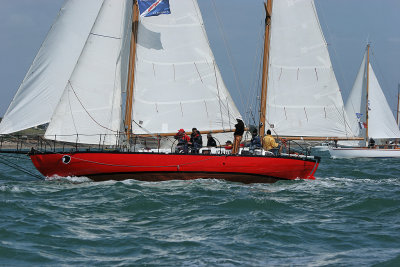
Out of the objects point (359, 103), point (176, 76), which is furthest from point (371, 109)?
point (176, 76)

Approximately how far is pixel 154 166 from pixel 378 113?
47.6 meters

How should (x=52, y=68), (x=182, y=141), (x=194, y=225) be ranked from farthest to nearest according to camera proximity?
(x=182, y=141), (x=52, y=68), (x=194, y=225)

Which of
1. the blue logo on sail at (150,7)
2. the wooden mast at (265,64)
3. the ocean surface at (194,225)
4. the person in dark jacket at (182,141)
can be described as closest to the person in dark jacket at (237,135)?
the person in dark jacket at (182,141)

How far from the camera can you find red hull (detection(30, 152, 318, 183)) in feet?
80.6

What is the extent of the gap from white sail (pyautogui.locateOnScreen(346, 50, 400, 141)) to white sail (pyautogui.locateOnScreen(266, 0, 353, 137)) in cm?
3550

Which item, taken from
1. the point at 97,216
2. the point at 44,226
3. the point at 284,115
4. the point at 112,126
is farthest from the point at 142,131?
the point at 44,226

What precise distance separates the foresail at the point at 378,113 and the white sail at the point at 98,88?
44876 mm

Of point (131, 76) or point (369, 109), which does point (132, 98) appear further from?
point (369, 109)

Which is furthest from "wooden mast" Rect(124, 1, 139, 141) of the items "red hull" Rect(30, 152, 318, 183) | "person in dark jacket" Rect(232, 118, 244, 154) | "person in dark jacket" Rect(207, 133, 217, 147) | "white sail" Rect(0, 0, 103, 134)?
"person in dark jacket" Rect(232, 118, 244, 154)

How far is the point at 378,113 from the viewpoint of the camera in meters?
67.0

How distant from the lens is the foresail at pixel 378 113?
6681cm

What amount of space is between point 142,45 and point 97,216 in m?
12.3

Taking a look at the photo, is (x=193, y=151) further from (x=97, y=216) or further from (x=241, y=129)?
(x=97, y=216)

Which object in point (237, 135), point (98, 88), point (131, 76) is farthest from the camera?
point (131, 76)
